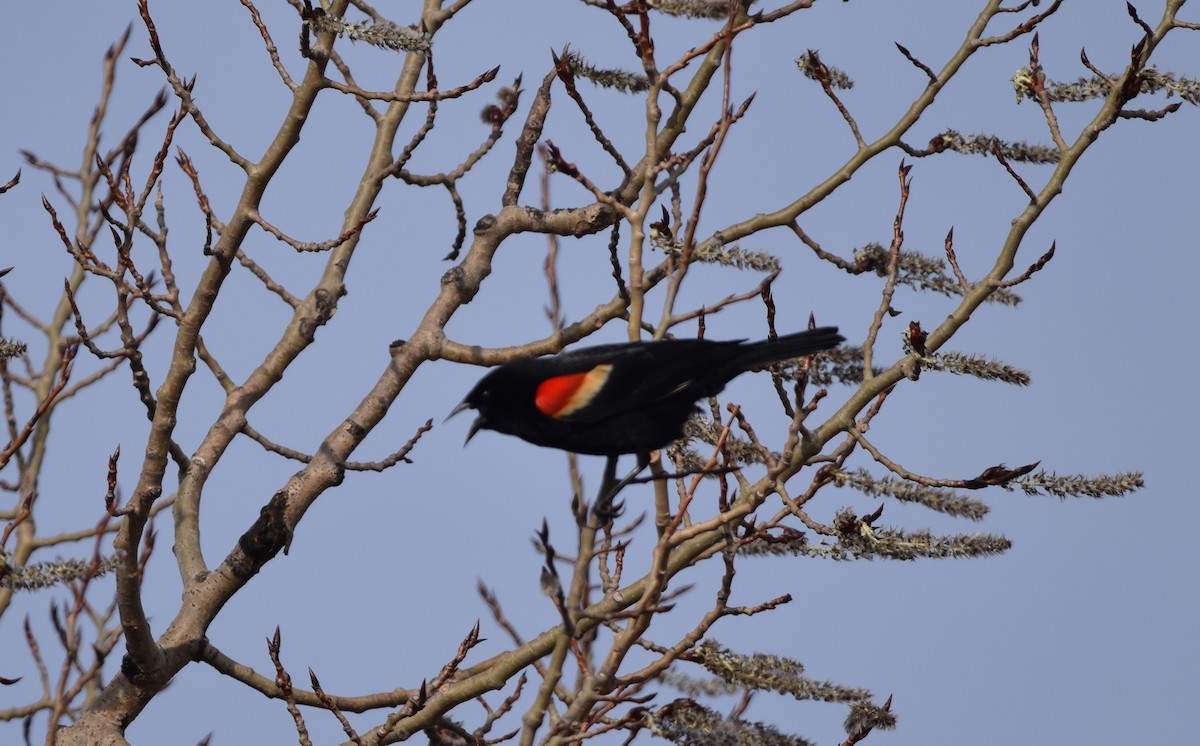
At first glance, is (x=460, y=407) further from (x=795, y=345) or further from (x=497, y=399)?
(x=795, y=345)

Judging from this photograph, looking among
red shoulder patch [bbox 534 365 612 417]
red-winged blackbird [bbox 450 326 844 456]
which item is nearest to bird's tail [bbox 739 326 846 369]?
red-winged blackbird [bbox 450 326 844 456]

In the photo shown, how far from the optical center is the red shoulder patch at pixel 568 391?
4.90m

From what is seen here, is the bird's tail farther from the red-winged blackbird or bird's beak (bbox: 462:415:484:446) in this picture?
bird's beak (bbox: 462:415:484:446)

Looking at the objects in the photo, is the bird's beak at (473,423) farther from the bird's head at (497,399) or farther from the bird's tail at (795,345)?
the bird's tail at (795,345)

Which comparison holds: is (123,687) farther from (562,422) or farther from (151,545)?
(562,422)

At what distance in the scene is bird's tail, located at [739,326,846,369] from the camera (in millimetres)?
4832

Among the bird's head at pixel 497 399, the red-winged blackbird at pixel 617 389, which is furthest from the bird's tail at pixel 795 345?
the bird's head at pixel 497 399

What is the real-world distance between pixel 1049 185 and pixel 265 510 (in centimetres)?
390

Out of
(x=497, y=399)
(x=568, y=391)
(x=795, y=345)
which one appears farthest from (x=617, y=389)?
(x=795, y=345)

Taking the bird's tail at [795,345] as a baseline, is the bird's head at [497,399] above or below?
below

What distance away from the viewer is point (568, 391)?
16.2 feet

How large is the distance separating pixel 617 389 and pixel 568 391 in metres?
0.20

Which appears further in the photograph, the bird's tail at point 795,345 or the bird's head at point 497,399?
the bird's head at point 497,399

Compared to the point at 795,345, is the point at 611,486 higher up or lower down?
lower down
